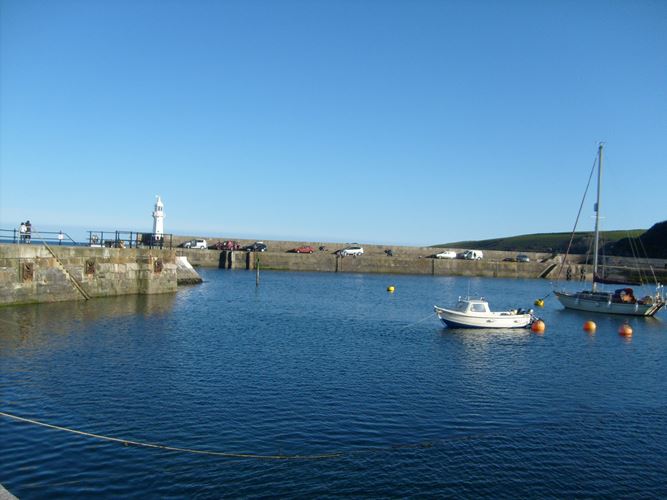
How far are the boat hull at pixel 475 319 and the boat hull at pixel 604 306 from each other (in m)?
15.9

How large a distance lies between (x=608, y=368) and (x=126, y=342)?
21.5 metres

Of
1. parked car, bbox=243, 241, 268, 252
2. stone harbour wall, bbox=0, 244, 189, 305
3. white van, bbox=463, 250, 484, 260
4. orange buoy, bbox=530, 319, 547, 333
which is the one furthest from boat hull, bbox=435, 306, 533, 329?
white van, bbox=463, 250, 484, 260

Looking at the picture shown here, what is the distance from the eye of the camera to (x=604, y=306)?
48.2 metres

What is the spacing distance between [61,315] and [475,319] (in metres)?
23.3

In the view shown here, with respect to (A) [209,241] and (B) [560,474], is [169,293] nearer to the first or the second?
(B) [560,474]

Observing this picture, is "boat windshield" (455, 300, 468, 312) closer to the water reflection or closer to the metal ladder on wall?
the water reflection

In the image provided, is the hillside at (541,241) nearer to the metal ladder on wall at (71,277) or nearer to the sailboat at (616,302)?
the sailboat at (616,302)

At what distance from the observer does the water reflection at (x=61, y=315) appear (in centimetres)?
2527

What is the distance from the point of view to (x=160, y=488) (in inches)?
480

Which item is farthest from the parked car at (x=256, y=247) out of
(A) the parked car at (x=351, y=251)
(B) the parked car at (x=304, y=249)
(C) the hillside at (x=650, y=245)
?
(C) the hillside at (x=650, y=245)

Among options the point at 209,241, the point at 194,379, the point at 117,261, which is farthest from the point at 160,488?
the point at 209,241

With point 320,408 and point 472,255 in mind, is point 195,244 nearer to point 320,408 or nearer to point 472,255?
point 472,255

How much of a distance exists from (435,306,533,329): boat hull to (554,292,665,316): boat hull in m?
15.9

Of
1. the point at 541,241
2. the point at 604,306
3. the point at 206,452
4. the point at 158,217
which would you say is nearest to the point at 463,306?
the point at 604,306
